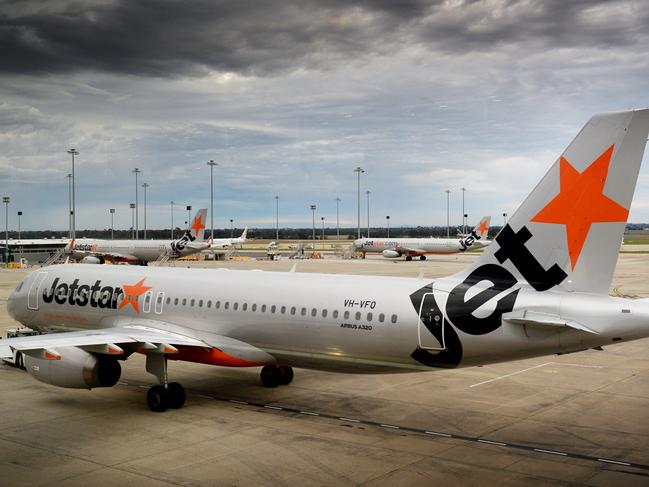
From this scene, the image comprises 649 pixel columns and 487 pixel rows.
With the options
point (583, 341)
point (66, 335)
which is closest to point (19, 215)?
point (66, 335)

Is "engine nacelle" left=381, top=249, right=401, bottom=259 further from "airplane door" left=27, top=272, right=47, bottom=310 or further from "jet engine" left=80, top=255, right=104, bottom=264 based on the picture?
"airplane door" left=27, top=272, right=47, bottom=310

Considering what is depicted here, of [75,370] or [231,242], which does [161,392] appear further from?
[231,242]

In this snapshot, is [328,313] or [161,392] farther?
[161,392]

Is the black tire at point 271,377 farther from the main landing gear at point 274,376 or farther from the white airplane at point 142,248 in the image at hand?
the white airplane at point 142,248

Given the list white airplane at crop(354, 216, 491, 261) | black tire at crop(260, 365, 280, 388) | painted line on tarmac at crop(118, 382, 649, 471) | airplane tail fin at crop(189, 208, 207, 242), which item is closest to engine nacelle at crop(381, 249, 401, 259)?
white airplane at crop(354, 216, 491, 261)

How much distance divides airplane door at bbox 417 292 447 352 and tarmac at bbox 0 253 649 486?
2.26 metres

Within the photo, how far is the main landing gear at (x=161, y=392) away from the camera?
62.9 ft

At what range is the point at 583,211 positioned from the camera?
51.1 feet

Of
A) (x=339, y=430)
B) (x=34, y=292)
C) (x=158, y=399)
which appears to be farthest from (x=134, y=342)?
(x=34, y=292)

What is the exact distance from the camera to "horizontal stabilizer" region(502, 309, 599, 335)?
1497 centimetres

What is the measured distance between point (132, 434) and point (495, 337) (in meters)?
9.35

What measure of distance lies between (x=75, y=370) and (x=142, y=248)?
74.7 meters

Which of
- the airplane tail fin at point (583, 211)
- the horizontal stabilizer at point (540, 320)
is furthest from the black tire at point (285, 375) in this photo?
the airplane tail fin at point (583, 211)

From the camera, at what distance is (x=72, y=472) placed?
46.6 ft
